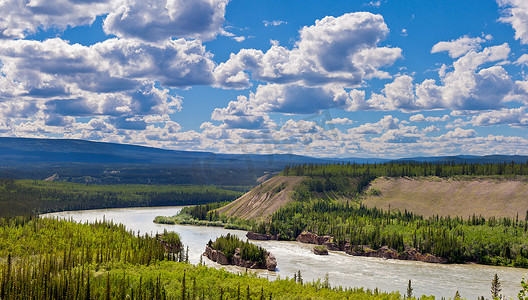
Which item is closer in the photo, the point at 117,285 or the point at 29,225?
the point at 117,285

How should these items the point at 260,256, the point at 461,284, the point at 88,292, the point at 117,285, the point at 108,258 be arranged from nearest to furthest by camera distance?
the point at 88,292 → the point at 117,285 → the point at 108,258 → the point at 461,284 → the point at 260,256

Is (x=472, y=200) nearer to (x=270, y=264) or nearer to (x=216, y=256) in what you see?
(x=270, y=264)

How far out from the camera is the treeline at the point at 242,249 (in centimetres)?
10888

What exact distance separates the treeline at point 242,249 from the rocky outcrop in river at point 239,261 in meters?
0.67

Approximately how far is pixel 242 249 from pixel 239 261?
3024mm

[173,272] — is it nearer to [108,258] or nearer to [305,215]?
[108,258]

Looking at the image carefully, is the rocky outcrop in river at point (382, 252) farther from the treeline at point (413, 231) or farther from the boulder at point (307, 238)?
the boulder at point (307, 238)

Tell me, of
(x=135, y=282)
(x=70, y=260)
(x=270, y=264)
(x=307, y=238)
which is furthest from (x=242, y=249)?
(x=307, y=238)

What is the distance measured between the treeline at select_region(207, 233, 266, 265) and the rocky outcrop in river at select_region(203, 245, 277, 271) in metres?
0.67

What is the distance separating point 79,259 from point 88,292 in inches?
898

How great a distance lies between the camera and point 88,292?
200 feet

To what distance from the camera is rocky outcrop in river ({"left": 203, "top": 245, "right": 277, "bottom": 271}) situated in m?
106

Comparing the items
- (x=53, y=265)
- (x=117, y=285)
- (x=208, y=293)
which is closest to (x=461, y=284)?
(x=208, y=293)

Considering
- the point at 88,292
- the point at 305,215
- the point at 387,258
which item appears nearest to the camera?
the point at 88,292
